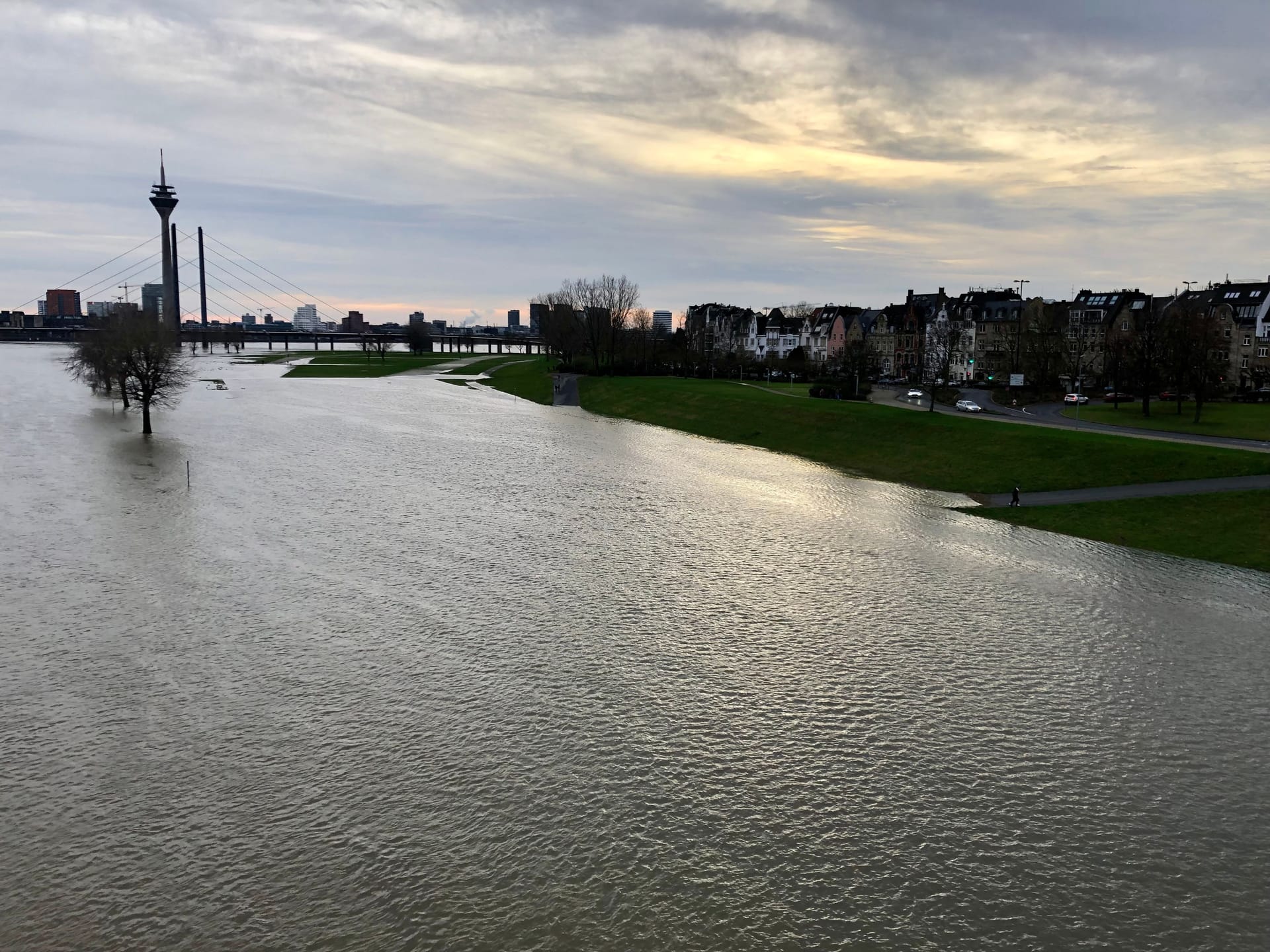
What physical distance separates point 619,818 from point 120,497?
38.0m

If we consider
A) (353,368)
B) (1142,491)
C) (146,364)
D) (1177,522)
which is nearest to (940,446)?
(1142,491)

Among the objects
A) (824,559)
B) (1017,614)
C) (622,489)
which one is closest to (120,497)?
(622,489)

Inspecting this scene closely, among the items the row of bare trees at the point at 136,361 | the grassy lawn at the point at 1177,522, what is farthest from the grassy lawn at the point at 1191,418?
the row of bare trees at the point at 136,361

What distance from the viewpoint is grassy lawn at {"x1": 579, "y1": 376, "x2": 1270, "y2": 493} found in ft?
158

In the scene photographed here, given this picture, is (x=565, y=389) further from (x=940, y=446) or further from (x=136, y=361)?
(x=940, y=446)

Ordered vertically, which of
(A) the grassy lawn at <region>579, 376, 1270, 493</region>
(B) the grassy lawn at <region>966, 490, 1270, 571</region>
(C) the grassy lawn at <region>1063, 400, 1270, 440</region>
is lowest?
(B) the grassy lawn at <region>966, 490, 1270, 571</region>

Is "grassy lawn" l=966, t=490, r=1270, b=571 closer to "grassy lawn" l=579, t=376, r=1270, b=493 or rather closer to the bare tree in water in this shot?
"grassy lawn" l=579, t=376, r=1270, b=493

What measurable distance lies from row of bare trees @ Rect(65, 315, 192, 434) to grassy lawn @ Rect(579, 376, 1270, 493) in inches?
1704

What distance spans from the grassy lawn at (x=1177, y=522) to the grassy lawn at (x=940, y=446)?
4.85 metres

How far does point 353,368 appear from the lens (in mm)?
170250

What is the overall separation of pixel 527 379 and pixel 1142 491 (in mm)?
101244

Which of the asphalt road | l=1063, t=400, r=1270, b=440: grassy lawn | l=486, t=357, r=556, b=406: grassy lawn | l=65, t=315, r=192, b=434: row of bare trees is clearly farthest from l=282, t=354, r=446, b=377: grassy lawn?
l=1063, t=400, r=1270, b=440: grassy lawn

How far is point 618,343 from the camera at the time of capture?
469 ft

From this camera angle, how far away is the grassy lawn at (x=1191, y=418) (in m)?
65.4
